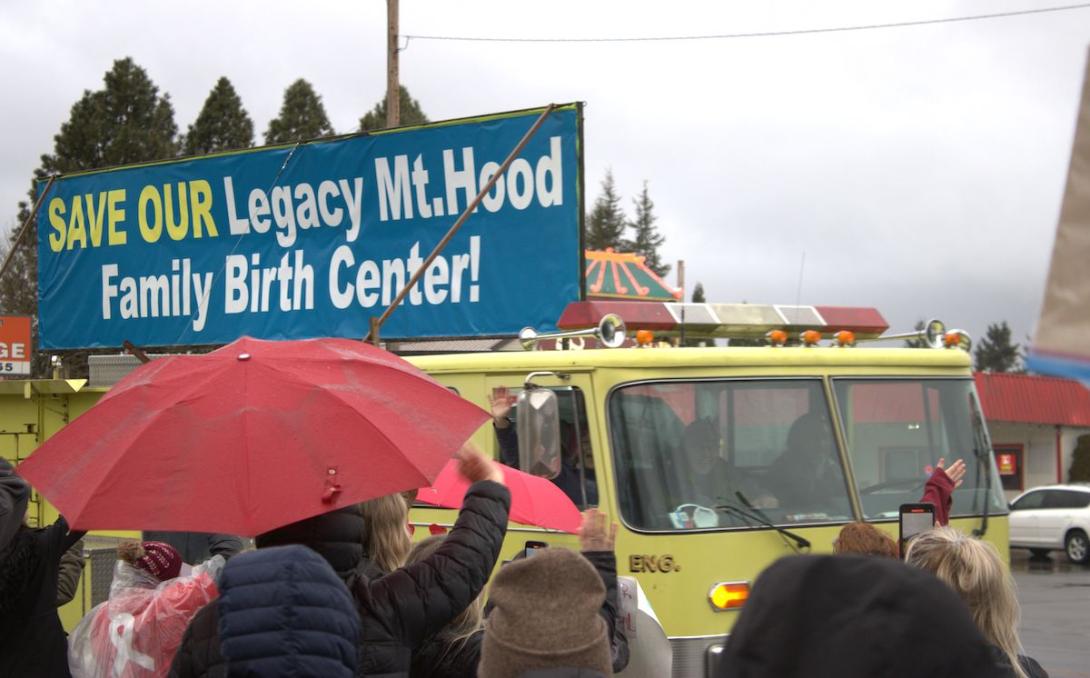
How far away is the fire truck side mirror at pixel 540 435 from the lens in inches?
257

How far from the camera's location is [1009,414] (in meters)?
38.0

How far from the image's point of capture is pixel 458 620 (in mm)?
3992

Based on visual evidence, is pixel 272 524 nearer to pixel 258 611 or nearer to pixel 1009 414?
pixel 258 611

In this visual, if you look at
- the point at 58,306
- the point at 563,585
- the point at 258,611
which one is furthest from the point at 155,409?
the point at 58,306

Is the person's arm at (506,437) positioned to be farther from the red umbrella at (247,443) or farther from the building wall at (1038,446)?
the building wall at (1038,446)

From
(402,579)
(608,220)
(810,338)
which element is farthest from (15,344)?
(608,220)

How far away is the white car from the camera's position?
992 inches

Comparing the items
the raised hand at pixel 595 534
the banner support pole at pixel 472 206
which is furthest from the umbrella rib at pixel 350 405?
the banner support pole at pixel 472 206

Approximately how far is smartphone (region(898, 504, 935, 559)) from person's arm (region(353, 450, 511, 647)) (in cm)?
311

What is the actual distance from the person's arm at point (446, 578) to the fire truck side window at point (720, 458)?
3.00 metres

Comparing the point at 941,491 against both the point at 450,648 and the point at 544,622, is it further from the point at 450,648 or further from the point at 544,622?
the point at 544,622

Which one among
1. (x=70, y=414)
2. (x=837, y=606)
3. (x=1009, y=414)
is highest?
(x=837, y=606)

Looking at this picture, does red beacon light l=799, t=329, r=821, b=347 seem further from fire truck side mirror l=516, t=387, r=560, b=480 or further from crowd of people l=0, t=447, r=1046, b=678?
crowd of people l=0, t=447, r=1046, b=678

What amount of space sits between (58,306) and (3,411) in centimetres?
300
